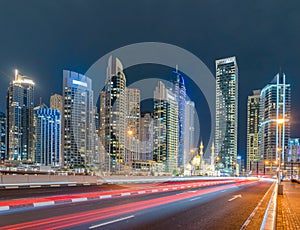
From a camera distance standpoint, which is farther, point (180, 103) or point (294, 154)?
point (180, 103)

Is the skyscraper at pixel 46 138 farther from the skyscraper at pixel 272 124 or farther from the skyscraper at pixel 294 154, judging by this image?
the skyscraper at pixel 294 154

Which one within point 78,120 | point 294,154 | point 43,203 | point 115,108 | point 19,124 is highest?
point 115,108

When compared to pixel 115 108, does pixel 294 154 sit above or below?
below

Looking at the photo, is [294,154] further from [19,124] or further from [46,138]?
[19,124]

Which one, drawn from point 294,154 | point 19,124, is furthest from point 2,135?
point 294,154

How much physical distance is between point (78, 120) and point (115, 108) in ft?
193

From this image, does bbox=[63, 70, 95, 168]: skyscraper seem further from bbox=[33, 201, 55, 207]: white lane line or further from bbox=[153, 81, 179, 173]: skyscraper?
bbox=[33, 201, 55, 207]: white lane line

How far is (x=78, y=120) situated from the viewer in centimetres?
12938

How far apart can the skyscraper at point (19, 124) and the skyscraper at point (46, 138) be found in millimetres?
4668

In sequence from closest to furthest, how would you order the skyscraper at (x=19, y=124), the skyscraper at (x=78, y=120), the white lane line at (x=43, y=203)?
the white lane line at (x=43, y=203) → the skyscraper at (x=78, y=120) → the skyscraper at (x=19, y=124)

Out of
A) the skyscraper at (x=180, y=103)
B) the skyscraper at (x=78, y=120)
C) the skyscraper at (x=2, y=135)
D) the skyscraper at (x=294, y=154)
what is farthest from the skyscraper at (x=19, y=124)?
the skyscraper at (x=294, y=154)

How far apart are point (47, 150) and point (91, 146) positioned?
32166 mm

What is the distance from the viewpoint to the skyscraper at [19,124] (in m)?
142

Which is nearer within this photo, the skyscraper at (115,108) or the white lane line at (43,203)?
the white lane line at (43,203)
